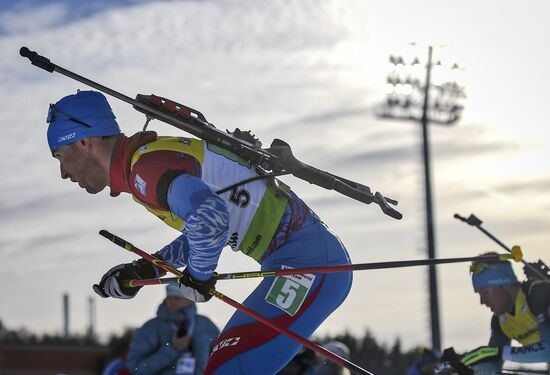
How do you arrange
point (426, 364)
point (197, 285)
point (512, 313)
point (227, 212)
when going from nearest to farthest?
point (227, 212), point (197, 285), point (512, 313), point (426, 364)

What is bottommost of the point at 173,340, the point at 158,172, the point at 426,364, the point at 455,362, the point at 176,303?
the point at 158,172

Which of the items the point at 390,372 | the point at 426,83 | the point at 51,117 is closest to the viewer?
the point at 51,117

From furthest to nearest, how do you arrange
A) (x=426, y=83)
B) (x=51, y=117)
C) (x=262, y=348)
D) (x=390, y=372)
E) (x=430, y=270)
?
(x=426, y=83) → (x=430, y=270) → (x=390, y=372) → (x=51, y=117) → (x=262, y=348)

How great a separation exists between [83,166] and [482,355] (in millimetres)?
4829

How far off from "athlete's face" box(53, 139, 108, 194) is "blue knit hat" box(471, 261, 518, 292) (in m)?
4.60

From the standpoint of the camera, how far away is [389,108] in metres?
38.2

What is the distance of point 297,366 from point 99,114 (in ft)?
20.5

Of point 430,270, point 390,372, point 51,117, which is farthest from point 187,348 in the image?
point 430,270

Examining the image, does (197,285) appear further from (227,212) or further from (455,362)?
(455,362)

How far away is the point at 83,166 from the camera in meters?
6.77

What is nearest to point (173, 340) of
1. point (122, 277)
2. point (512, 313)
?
point (512, 313)

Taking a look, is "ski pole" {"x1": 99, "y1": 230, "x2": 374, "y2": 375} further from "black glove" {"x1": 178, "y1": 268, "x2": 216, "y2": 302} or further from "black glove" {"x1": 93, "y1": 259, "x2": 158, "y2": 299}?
"black glove" {"x1": 93, "y1": 259, "x2": 158, "y2": 299}

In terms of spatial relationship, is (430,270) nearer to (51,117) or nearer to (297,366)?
(297,366)

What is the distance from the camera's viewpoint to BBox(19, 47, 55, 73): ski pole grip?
7.18 metres
